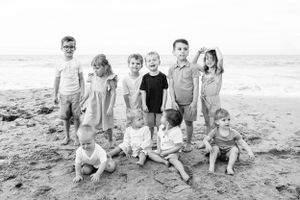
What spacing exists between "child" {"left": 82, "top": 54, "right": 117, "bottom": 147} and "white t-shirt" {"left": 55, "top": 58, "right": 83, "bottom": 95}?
29 cm

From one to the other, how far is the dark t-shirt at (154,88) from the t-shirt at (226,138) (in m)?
0.88

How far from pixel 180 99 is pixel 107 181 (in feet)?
5.34

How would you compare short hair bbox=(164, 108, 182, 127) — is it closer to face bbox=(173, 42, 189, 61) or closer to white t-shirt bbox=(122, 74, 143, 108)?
white t-shirt bbox=(122, 74, 143, 108)

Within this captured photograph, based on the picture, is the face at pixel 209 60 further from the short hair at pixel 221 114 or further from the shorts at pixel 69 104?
the shorts at pixel 69 104

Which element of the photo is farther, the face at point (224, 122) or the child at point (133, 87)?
the child at point (133, 87)

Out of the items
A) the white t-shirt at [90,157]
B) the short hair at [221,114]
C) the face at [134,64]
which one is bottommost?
the white t-shirt at [90,157]

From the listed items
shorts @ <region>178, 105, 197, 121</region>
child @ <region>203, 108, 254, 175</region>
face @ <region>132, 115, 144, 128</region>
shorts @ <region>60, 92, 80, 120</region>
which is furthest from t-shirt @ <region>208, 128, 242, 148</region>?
shorts @ <region>60, 92, 80, 120</region>

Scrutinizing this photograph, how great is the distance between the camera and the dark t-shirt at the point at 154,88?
416 centimetres

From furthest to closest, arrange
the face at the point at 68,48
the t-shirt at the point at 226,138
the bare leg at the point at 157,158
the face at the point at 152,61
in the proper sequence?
the face at the point at 68,48
the face at the point at 152,61
the t-shirt at the point at 226,138
the bare leg at the point at 157,158

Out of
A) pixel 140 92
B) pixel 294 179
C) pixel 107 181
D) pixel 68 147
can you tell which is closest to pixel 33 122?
pixel 68 147

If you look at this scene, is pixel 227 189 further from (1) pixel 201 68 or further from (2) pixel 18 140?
(2) pixel 18 140

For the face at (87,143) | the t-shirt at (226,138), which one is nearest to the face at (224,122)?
the t-shirt at (226,138)

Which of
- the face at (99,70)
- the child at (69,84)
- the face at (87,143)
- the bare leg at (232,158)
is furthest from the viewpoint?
the child at (69,84)

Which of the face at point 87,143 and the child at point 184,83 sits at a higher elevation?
the child at point 184,83
